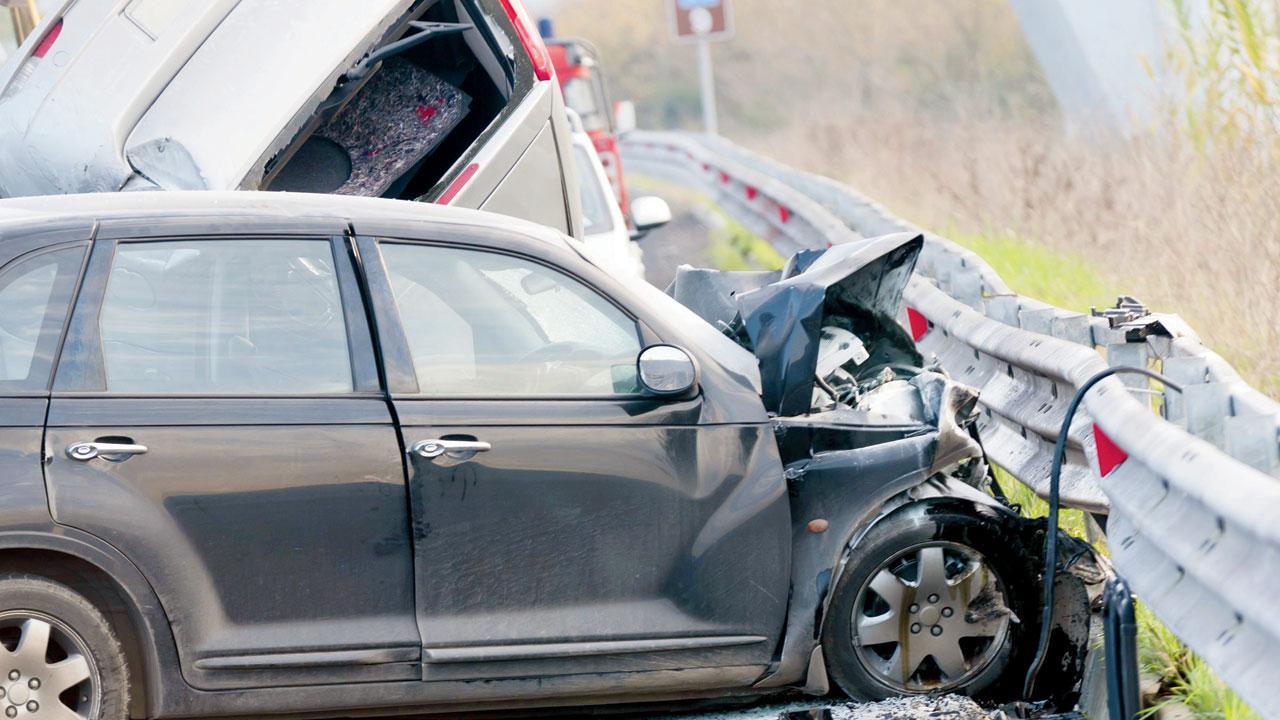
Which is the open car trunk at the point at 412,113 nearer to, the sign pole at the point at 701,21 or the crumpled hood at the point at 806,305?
the crumpled hood at the point at 806,305

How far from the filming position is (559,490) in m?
4.74

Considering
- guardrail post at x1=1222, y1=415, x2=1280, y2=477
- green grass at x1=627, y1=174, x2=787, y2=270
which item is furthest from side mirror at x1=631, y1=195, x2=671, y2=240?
guardrail post at x1=1222, y1=415, x2=1280, y2=477

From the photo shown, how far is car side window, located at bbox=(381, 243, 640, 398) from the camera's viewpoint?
4.76m

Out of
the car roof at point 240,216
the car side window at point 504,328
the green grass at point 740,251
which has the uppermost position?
the green grass at point 740,251

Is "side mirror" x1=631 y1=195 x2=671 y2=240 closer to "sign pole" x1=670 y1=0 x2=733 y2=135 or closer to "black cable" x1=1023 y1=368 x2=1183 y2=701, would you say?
"black cable" x1=1023 y1=368 x2=1183 y2=701

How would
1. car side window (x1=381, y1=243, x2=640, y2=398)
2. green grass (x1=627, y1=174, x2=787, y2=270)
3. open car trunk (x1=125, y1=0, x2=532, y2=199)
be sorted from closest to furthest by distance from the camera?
car side window (x1=381, y1=243, x2=640, y2=398) → open car trunk (x1=125, y1=0, x2=532, y2=199) → green grass (x1=627, y1=174, x2=787, y2=270)

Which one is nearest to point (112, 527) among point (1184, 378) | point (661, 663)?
point (661, 663)

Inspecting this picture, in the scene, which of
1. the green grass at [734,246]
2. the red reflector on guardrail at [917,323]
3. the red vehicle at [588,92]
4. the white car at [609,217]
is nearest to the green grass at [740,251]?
the green grass at [734,246]

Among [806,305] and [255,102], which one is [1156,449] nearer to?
[806,305]

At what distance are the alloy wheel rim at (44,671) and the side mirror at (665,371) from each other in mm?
1684

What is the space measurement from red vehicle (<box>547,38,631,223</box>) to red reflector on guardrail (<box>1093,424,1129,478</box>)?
1443 centimetres

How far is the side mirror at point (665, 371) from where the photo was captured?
477cm

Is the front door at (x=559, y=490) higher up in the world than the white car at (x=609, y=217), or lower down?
lower down

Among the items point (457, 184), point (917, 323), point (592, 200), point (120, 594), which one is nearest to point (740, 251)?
point (592, 200)
